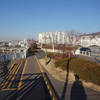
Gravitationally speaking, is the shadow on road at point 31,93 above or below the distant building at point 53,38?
below

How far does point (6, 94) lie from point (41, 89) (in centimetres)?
168

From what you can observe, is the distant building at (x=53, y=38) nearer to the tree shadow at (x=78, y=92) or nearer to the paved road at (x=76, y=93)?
the tree shadow at (x=78, y=92)

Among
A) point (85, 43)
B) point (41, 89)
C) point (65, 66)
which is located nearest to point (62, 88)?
point (41, 89)

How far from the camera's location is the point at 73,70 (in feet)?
23.3

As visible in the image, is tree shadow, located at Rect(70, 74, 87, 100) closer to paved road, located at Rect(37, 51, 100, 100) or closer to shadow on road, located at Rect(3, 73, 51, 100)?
paved road, located at Rect(37, 51, 100, 100)

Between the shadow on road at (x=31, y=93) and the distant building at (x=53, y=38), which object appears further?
the distant building at (x=53, y=38)

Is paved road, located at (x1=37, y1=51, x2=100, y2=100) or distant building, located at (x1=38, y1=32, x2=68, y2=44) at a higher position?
distant building, located at (x1=38, y1=32, x2=68, y2=44)

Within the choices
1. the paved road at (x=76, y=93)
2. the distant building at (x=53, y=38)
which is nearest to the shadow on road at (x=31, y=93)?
the paved road at (x=76, y=93)

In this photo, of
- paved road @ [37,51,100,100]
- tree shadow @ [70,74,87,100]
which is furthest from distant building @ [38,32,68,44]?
paved road @ [37,51,100,100]

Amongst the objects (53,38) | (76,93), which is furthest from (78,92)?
(53,38)

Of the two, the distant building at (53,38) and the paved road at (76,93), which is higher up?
the distant building at (53,38)

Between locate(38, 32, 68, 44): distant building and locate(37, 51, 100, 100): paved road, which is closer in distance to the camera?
locate(37, 51, 100, 100): paved road

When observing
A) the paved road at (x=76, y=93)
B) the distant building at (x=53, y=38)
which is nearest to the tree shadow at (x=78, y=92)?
the paved road at (x=76, y=93)

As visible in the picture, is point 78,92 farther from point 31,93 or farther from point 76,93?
point 31,93
